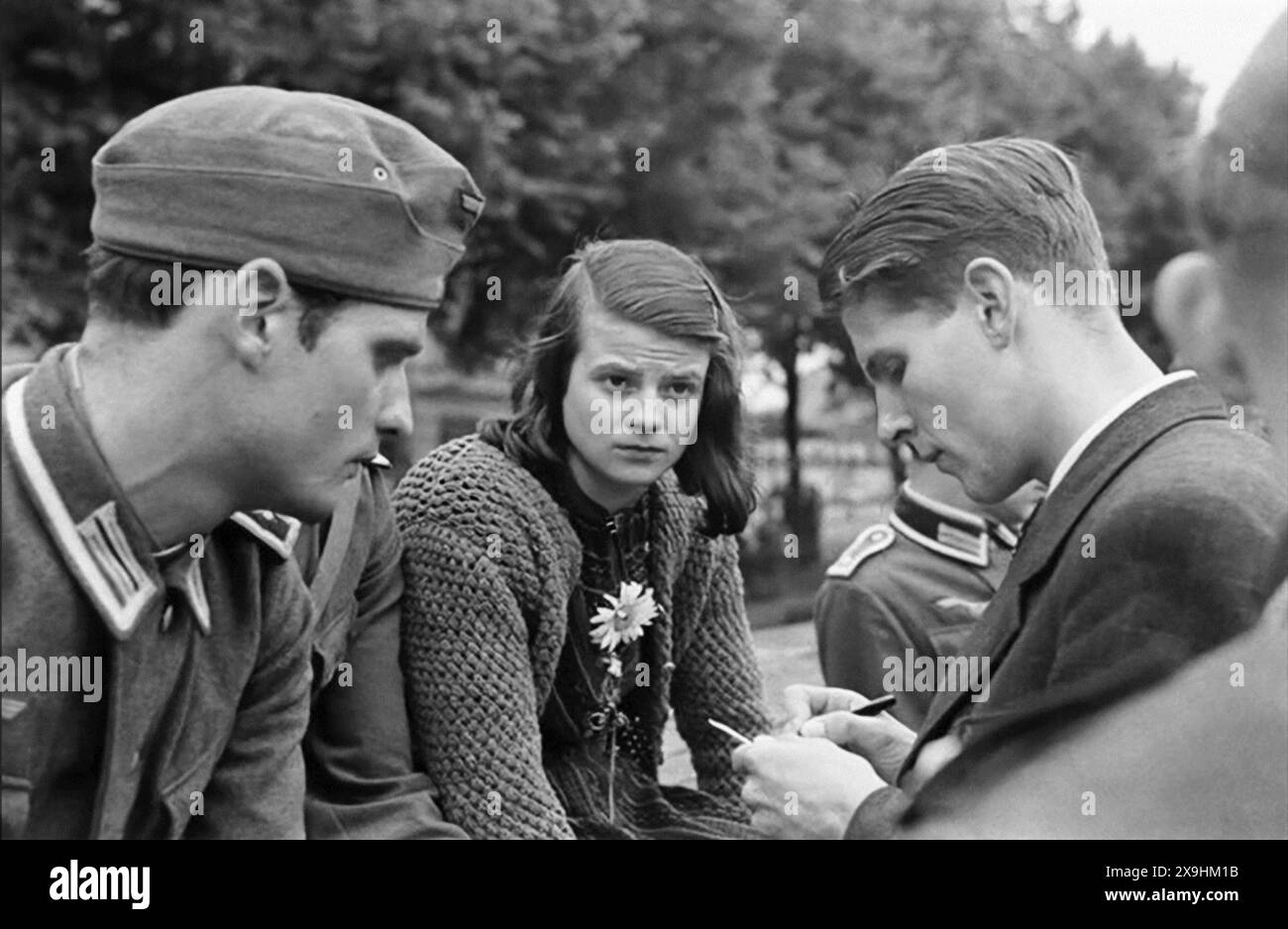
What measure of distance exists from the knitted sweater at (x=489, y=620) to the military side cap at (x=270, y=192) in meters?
0.61

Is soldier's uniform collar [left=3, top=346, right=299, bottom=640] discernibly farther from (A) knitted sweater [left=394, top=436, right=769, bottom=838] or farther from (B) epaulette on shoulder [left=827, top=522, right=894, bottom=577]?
(B) epaulette on shoulder [left=827, top=522, right=894, bottom=577]

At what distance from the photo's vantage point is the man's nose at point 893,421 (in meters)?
2.53

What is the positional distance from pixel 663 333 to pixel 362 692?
76 cm

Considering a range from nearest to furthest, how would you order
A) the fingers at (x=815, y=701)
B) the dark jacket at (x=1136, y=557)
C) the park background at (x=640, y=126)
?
the dark jacket at (x=1136, y=557) < the fingers at (x=815, y=701) < the park background at (x=640, y=126)

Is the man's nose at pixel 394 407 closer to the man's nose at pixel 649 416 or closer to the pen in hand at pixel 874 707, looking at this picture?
the man's nose at pixel 649 416

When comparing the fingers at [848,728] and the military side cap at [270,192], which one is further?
the fingers at [848,728]

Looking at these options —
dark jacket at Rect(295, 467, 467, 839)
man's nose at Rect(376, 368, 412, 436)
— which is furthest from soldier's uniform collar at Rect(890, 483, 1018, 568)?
man's nose at Rect(376, 368, 412, 436)

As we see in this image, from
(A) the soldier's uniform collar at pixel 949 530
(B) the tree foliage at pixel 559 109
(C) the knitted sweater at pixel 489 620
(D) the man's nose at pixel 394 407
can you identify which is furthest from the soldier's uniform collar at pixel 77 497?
(B) the tree foliage at pixel 559 109

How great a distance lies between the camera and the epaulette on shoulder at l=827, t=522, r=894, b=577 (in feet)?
11.7

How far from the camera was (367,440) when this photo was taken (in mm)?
2250

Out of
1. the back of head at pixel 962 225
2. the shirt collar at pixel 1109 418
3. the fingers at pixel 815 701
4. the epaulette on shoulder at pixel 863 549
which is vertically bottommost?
the fingers at pixel 815 701

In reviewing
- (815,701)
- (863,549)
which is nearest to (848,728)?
(815,701)

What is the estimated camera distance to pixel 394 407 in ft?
7.69
